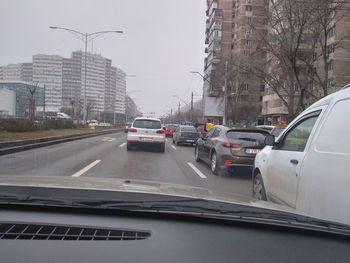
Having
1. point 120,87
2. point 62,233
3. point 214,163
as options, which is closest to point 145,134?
point 214,163

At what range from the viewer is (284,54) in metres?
22.7

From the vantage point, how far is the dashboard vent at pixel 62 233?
5.72 ft

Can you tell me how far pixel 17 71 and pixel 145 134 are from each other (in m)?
77.1

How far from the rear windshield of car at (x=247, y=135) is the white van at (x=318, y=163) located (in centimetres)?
409

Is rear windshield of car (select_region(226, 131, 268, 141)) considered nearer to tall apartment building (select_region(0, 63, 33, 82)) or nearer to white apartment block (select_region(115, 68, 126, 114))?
tall apartment building (select_region(0, 63, 33, 82))

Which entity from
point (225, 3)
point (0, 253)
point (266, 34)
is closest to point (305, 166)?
point (0, 253)

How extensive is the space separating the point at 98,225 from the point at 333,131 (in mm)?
2337

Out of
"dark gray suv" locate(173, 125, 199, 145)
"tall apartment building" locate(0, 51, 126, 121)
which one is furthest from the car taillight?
"tall apartment building" locate(0, 51, 126, 121)

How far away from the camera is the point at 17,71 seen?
3118 inches

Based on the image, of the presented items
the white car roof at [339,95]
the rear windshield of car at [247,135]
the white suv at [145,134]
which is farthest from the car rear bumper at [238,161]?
the white suv at [145,134]

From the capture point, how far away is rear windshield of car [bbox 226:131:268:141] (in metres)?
8.48

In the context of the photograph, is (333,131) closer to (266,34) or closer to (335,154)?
(335,154)

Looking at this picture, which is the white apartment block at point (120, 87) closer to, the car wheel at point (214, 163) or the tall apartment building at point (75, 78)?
the tall apartment building at point (75, 78)

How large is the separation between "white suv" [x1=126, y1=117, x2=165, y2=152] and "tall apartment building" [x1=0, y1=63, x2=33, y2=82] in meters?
73.1
